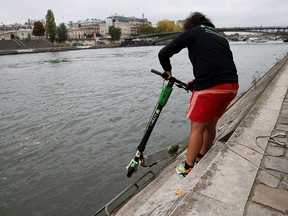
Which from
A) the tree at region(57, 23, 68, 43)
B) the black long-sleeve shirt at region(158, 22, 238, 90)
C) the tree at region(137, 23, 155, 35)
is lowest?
the black long-sleeve shirt at region(158, 22, 238, 90)

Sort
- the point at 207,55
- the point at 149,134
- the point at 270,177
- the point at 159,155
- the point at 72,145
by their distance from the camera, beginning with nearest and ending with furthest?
the point at 270,177, the point at 207,55, the point at 149,134, the point at 159,155, the point at 72,145

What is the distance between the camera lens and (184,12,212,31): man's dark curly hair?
341cm

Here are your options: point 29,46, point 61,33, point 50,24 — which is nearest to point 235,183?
point 50,24

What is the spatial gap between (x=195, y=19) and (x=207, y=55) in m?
0.68

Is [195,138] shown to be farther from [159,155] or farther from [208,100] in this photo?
[159,155]

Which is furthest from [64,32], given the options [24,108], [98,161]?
[98,161]

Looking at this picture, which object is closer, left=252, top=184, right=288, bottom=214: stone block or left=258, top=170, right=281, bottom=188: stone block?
left=252, top=184, right=288, bottom=214: stone block

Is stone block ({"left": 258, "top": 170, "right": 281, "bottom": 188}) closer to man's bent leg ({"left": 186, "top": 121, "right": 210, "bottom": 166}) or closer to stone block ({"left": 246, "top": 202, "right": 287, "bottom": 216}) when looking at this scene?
stone block ({"left": 246, "top": 202, "right": 287, "bottom": 216})

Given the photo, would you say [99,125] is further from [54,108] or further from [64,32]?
[64,32]

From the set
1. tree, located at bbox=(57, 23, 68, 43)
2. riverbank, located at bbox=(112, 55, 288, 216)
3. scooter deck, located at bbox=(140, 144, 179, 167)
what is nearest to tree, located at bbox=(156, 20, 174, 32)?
tree, located at bbox=(57, 23, 68, 43)

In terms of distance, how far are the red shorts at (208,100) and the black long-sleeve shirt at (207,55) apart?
7 cm

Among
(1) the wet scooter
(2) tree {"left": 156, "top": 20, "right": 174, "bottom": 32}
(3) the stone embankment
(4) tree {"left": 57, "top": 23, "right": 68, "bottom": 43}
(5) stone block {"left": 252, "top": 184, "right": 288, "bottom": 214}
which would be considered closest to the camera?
(5) stone block {"left": 252, "top": 184, "right": 288, "bottom": 214}

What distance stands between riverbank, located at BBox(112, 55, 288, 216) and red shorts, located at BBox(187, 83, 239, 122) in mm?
621

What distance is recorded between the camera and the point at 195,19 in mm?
3422
